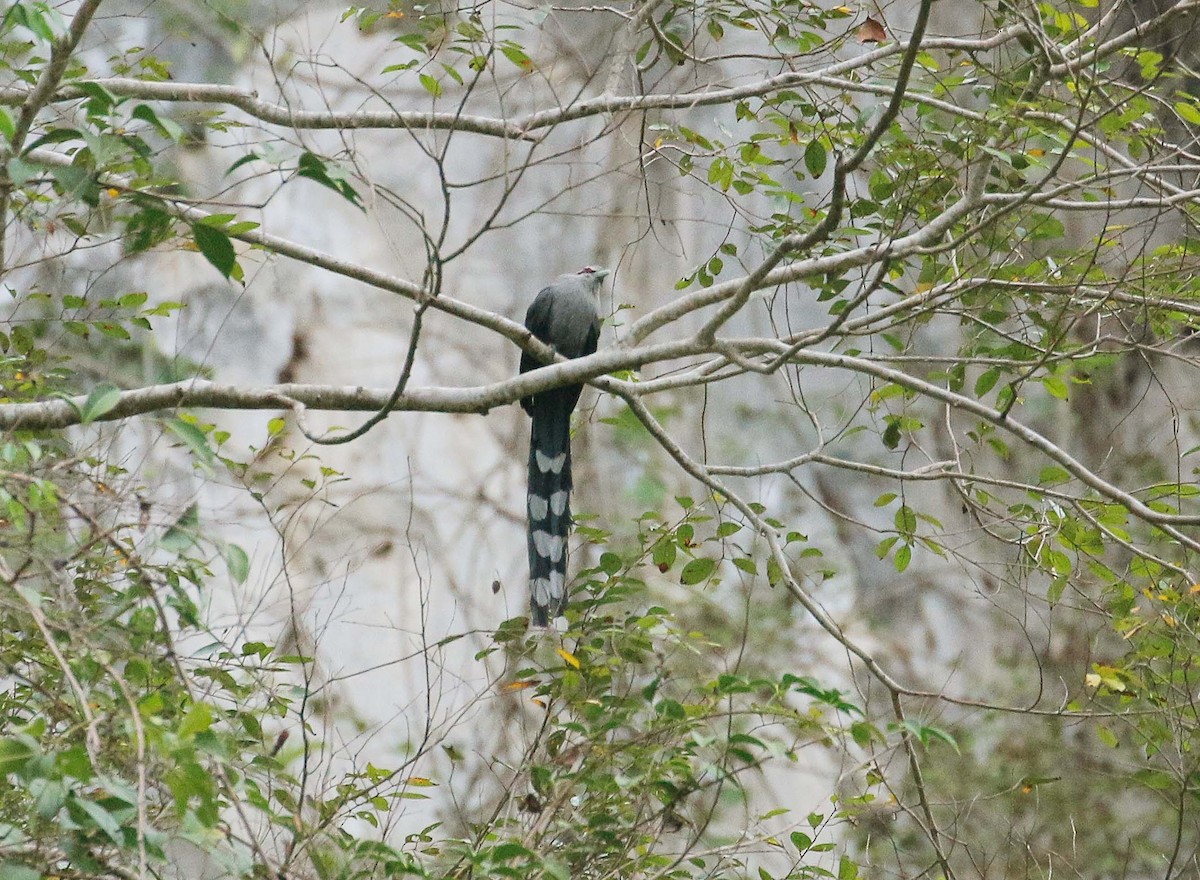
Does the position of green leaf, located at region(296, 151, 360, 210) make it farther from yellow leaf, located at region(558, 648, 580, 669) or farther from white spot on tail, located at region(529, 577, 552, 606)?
white spot on tail, located at region(529, 577, 552, 606)

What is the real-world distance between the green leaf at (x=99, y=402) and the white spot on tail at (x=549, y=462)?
2.25 metres

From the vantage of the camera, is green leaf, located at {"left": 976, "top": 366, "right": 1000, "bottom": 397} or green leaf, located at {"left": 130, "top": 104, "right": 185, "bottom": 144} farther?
green leaf, located at {"left": 976, "top": 366, "right": 1000, "bottom": 397}

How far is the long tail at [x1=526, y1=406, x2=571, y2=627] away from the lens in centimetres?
377

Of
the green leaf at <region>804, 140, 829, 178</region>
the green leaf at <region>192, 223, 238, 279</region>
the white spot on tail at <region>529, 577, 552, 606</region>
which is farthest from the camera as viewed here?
the white spot on tail at <region>529, 577, 552, 606</region>

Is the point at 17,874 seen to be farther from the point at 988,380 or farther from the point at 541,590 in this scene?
the point at 988,380

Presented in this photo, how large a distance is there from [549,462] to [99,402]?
2.36 meters

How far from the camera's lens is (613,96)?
10.8 ft

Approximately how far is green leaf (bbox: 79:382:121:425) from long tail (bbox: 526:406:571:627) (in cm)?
182

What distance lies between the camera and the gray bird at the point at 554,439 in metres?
3.83

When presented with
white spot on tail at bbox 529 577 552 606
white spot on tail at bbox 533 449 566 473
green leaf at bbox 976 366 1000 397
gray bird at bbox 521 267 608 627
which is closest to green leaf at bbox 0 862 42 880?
gray bird at bbox 521 267 608 627

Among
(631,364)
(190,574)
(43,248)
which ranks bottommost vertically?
(190,574)

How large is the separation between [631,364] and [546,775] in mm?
989

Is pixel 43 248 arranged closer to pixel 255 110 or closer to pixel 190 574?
pixel 255 110

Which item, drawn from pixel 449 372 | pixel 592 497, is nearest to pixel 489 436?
pixel 449 372
